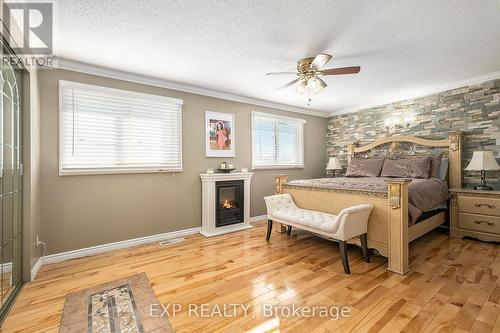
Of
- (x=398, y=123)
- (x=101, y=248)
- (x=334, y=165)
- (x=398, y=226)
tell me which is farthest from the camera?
(x=334, y=165)

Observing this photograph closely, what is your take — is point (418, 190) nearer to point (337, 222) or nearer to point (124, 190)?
point (337, 222)

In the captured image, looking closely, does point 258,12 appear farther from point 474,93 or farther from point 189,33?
point 474,93

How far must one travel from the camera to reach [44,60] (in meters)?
2.57

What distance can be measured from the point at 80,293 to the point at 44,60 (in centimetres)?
262

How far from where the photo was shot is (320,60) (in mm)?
2279

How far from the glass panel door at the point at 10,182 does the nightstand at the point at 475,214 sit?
5.25 meters

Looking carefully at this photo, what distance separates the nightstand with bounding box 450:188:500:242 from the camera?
9.80 ft

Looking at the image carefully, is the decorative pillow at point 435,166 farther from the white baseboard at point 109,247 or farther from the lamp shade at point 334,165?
the white baseboard at point 109,247

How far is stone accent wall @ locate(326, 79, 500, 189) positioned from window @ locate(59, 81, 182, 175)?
406 centimetres

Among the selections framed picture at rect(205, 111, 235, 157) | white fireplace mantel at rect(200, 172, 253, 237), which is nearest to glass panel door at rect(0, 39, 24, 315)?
white fireplace mantel at rect(200, 172, 253, 237)

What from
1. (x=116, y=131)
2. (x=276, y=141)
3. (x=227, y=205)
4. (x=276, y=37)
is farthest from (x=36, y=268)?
(x=276, y=141)

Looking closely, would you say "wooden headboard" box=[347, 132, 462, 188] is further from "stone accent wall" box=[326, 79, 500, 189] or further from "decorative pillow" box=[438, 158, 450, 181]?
"stone accent wall" box=[326, 79, 500, 189]

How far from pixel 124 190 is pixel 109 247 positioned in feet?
2.54

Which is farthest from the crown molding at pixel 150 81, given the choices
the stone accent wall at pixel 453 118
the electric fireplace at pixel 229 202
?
the stone accent wall at pixel 453 118
